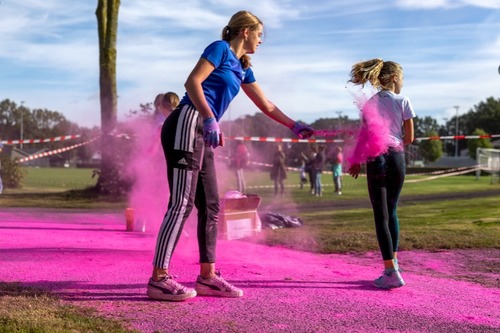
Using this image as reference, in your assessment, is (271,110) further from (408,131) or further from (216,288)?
(216,288)

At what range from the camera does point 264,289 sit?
4426 millimetres

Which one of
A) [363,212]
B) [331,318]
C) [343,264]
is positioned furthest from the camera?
[363,212]

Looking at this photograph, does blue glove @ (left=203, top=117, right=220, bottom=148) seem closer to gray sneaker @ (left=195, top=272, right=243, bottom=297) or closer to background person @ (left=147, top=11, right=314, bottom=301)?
background person @ (left=147, top=11, right=314, bottom=301)

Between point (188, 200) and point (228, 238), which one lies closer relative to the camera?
point (188, 200)

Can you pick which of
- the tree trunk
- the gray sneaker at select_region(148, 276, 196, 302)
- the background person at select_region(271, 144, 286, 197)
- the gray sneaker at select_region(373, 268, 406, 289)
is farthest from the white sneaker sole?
the background person at select_region(271, 144, 286, 197)

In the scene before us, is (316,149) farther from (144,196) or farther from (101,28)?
(144,196)

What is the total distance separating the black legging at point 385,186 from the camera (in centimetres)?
491

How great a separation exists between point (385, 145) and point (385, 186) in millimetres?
335

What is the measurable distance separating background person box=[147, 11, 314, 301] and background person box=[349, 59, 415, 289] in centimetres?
117

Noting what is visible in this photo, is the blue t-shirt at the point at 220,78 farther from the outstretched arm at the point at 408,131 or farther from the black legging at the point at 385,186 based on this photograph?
the outstretched arm at the point at 408,131

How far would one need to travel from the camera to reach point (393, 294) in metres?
4.46

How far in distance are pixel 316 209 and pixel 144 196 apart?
668 centimetres

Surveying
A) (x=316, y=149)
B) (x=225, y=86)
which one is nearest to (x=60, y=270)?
(x=225, y=86)

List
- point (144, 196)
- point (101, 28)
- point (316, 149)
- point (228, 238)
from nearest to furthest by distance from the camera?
point (228, 238) → point (144, 196) → point (101, 28) → point (316, 149)
